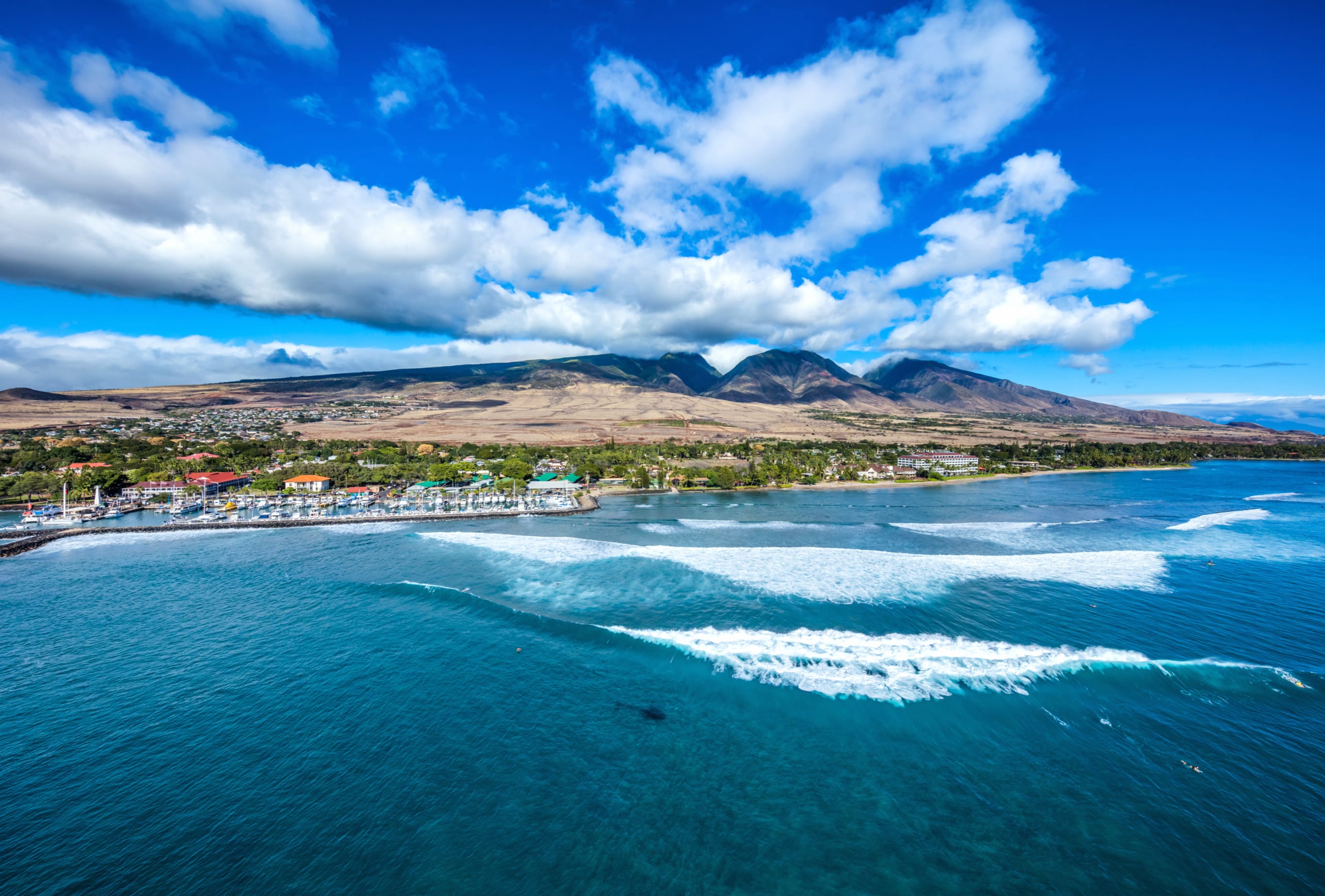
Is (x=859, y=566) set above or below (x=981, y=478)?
below

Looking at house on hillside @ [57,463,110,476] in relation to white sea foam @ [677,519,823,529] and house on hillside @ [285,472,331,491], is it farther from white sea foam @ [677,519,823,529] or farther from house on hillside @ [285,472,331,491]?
white sea foam @ [677,519,823,529]

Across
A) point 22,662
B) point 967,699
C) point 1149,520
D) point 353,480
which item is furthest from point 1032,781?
point 353,480

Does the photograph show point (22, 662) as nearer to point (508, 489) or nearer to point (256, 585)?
point (256, 585)

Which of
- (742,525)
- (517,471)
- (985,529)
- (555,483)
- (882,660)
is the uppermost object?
(517,471)

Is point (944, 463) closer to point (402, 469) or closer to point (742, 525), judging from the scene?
point (742, 525)

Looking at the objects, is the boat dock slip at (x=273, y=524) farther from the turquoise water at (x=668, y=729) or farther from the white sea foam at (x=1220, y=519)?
the white sea foam at (x=1220, y=519)

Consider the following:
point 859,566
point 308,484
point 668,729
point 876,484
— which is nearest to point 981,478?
point 876,484

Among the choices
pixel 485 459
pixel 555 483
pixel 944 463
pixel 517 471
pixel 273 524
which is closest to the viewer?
pixel 273 524
